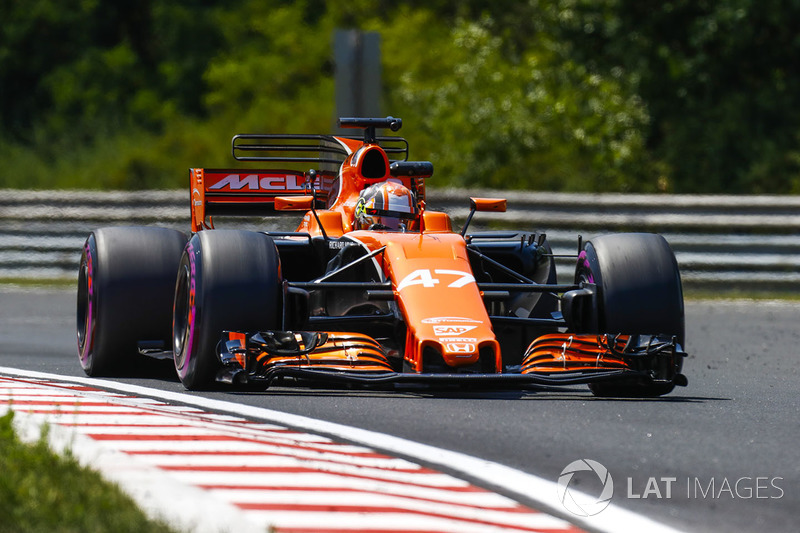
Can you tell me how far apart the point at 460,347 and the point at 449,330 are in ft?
0.52

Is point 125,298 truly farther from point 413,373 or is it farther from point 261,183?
point 261,183

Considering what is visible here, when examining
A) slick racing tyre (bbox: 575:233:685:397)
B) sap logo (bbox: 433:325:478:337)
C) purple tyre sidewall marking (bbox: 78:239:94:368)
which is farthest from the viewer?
purple tyre sidewall marking (bbox: 78:239:94:368)

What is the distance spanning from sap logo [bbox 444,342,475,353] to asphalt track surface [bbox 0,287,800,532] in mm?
282

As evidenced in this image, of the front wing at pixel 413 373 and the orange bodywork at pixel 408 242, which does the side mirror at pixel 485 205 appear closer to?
the orange bodywork at pixel 408 242

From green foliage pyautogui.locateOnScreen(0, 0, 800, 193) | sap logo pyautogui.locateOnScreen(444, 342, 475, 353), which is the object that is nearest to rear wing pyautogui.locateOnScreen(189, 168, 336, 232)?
sap logo pyautogui.locateOnScreen(444, 342, 475, 353)

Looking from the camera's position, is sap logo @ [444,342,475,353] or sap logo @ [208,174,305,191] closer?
sap logo @ [444,342,475,353]

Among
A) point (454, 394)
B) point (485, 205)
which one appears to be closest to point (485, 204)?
point (485, 205)

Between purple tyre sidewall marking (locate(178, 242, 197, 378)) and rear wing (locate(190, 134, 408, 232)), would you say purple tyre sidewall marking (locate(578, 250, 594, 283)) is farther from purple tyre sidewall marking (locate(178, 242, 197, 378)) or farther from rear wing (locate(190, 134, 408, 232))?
rear wing (locate(190, 134, 408, 232))

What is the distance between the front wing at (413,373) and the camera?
783 centimetres

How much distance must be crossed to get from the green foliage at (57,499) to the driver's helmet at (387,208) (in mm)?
4427

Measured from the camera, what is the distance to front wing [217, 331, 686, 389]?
25.7 feet

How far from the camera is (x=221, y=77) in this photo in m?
38.0

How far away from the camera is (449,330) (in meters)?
8.04

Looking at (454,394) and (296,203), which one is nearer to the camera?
(454,394)
